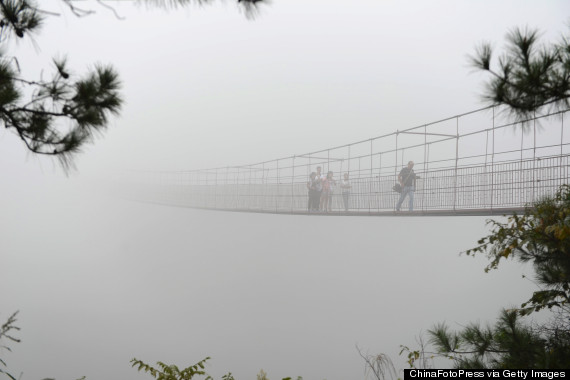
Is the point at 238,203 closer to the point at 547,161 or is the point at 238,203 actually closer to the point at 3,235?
the point at 547,161

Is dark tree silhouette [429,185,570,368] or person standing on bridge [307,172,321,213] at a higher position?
person standing on bridge [307,172,321,213]

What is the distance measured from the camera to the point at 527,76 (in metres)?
2.35

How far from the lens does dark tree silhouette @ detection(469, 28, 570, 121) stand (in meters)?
2.33

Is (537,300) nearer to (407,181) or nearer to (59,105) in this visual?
(59,105)

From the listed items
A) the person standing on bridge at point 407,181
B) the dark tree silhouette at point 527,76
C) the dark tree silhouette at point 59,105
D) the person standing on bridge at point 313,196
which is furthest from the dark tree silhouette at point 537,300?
the person standing on bridge at point 313,196

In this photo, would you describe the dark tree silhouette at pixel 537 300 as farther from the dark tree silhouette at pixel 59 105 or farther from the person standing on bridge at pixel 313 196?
the person standing on bridge at pixel 313 196

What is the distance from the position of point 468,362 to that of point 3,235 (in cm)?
2778

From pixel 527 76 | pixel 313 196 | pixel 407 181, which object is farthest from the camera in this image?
pixel 313 196

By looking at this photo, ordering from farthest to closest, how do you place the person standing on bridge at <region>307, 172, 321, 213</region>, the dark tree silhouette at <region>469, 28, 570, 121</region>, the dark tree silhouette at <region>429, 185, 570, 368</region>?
the person standing on bridge at <region>307, 172, 321, 213</region>, the dark tree silhouette at <region>429, 185, 570, 368</region>, the dark tree silhouette at <region>469, 28, 570, 121</region>

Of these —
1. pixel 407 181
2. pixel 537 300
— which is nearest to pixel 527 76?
pixel 537 300

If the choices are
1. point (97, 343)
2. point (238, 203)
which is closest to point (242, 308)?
point (238, 203)

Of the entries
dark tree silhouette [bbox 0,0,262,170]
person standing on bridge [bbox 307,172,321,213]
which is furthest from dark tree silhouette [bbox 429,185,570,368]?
person standing on bridge [bbox 307,172,321,213]

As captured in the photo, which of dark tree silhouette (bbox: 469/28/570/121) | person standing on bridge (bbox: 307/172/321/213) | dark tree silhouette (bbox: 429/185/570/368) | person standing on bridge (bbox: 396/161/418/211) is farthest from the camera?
person standing on bridge (bbox: 307/172/321/213)

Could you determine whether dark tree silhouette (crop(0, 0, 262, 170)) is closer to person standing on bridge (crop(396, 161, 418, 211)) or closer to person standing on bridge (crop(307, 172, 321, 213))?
person standing on bridge (crop(396, 161, 418, 211))
